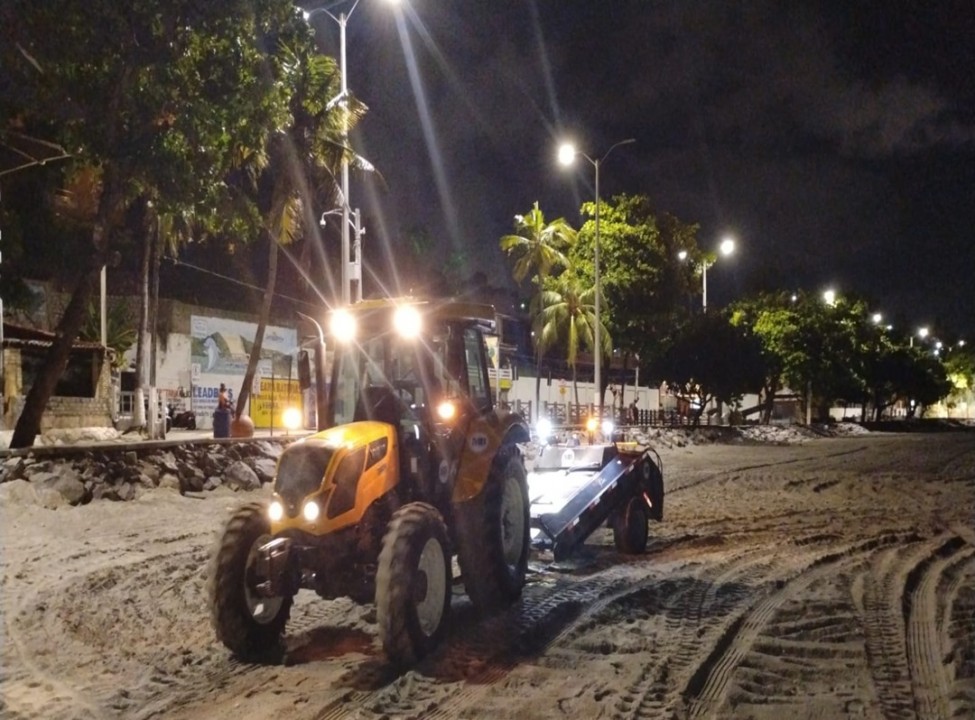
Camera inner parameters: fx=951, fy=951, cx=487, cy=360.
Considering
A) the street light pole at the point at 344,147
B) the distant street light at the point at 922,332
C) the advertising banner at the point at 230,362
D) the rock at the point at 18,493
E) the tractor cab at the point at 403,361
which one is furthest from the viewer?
the distant street light at the point at 922,332

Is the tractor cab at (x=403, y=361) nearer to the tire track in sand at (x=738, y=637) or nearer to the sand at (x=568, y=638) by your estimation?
the sand at (x=568, y=638)

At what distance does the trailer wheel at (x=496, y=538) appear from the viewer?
25.3 ft

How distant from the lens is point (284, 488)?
6.67m

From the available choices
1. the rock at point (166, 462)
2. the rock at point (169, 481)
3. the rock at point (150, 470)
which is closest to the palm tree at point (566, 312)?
the rock at point (166, 462)

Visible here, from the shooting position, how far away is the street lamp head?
28.9m

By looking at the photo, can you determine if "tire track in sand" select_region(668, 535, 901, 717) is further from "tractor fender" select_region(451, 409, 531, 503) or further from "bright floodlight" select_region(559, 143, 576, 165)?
"bright floodlight" select_region(559, 143, 576, 165)

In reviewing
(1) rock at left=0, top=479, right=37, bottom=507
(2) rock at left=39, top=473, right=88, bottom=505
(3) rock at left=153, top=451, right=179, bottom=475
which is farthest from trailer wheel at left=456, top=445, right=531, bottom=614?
(3) rock at left=153, top=451, right=179, bottom=475

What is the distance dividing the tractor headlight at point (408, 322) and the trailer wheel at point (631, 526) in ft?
15.1

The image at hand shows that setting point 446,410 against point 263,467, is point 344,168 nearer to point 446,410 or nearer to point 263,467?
point 263,467

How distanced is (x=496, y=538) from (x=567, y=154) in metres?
22.6

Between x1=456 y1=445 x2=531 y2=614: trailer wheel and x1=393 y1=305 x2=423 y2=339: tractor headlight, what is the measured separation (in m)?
1.33

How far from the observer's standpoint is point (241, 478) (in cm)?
1781

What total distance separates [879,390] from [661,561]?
73.5 m

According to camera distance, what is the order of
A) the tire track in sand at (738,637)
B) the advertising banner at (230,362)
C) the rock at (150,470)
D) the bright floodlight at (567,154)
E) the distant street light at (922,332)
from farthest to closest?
the distant street light at (922,332)
the advertising banner at (230,362)
the bright floodlight at (567,154)
the rock at (150,470)
the tire track in sand at (738,637)
